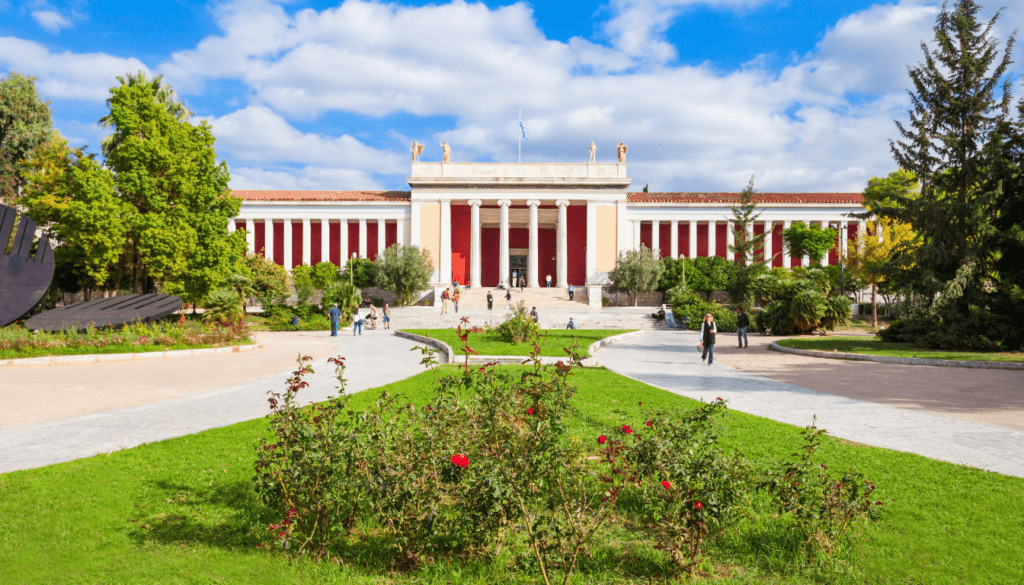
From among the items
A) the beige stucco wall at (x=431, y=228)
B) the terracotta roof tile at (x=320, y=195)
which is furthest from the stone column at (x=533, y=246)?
the terracotta roof tile at (x=320, y=195)

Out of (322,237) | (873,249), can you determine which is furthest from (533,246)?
(873,249)

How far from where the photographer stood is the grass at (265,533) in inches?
A: 124

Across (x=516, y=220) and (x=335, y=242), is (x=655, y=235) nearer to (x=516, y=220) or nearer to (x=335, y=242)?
(x=516, y=220)

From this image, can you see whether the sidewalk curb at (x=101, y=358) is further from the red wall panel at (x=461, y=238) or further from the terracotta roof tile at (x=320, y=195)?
the terracotta roof tile at (x=320, y=195)

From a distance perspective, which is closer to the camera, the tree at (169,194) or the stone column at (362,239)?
the tree at (169,194)

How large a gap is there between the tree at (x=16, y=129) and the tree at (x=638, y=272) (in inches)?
1437

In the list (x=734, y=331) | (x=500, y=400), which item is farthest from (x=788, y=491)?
(x=734, y=331)

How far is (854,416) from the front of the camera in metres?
7.59

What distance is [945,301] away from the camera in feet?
54.8

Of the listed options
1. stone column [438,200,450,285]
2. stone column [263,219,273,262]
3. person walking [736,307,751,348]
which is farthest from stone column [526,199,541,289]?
person walking [736,307,751,348]

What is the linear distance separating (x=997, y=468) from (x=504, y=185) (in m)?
43.4

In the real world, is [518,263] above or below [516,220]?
below

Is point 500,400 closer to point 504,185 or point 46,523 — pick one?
point 46,523

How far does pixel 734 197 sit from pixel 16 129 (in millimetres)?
51004
